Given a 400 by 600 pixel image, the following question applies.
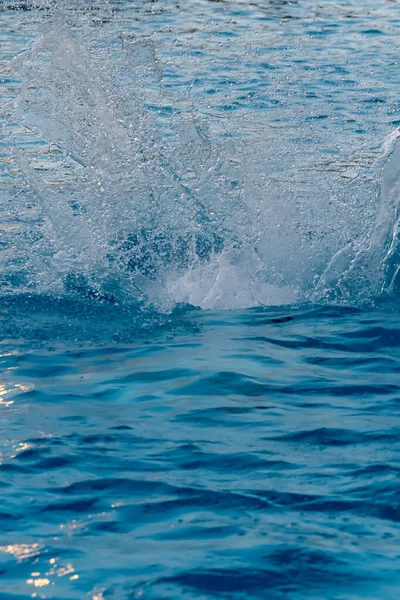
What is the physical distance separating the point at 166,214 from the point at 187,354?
2447mm

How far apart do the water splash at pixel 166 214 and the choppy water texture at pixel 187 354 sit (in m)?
0.02

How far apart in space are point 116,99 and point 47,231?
140 cm

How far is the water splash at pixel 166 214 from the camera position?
802 centimetres

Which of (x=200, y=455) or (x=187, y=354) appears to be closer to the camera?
(x=200, y=455)

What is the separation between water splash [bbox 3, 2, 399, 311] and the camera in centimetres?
802

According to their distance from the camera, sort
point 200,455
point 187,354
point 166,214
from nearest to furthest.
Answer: point 200,455 → point 187,354 → point 166,214

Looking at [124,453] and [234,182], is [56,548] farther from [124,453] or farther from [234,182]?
[234,182]

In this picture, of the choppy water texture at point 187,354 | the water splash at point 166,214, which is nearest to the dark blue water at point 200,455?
the choppy water texture at point 187,354

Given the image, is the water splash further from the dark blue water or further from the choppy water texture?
the dark blue water

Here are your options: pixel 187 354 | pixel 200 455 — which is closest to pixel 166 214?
pixel 187 354

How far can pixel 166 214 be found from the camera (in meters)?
8.85

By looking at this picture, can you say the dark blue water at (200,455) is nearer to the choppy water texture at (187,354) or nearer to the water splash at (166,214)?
the choppy water texture at (187,354)

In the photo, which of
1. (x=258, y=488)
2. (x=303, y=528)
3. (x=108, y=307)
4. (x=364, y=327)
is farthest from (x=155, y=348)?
(x=303, y=528)

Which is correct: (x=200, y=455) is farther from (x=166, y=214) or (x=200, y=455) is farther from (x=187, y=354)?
(x=166, y=214)
